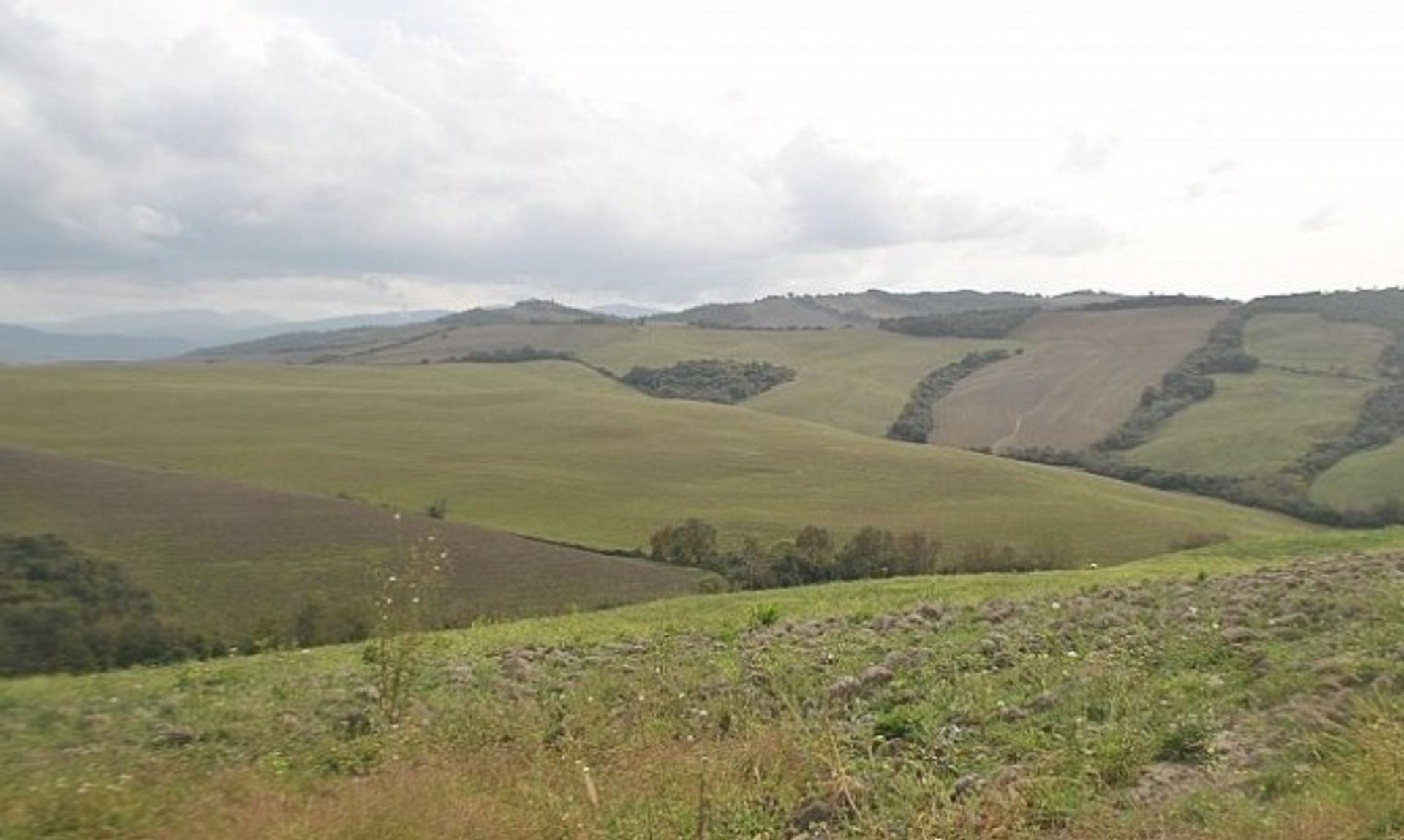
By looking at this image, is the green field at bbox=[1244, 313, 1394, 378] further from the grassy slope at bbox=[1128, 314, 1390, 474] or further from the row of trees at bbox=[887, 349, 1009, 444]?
the row of trees at bbox=[887, 349, 1009, 444]

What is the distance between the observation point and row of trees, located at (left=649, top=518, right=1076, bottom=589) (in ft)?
142

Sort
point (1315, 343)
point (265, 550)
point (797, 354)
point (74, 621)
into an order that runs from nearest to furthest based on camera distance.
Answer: point (74, 621), point (265, 550), point (1315, 343), point (797, 354)

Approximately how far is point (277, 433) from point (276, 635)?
214 feet

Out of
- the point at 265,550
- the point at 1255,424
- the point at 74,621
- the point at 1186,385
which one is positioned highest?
the point at 74,621

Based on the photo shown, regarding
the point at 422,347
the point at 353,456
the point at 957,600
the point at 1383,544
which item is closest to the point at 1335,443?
the point at 1383,544

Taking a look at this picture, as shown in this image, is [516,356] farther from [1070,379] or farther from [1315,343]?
[1315,343]

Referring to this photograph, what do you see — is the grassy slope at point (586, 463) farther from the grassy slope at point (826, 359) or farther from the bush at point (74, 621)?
the bush at point (74, 621)

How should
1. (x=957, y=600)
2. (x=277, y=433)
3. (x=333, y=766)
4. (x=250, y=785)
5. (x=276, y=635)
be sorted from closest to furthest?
(x=250, y=785) < (x=333, y=766) < (x=957, y=600) < (x=276, y=635) < (x=277, y=433)

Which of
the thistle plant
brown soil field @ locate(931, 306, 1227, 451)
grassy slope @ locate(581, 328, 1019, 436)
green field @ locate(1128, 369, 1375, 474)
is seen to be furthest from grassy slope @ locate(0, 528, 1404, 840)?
grassy slope @ locate(581, 328, 1019, 436)

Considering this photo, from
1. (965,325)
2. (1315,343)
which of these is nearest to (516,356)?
(965,325)

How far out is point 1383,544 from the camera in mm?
27875

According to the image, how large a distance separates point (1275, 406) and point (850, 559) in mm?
80431

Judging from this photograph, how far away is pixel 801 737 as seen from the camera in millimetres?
10086

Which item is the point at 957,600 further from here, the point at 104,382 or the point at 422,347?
the point at 422,347
